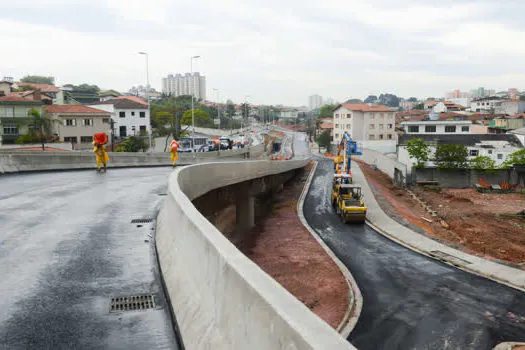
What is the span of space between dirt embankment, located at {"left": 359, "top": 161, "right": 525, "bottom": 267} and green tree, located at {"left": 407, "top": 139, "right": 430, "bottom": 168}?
6.14m

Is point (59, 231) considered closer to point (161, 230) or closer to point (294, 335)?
point (161, 230)

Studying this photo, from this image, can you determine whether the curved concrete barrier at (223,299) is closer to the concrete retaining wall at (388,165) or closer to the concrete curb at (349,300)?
the concrete curb at (349,300)

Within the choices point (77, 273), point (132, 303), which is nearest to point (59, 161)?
point (77, 273)

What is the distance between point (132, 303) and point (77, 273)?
175 centimetres

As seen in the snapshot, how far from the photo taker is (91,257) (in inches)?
360

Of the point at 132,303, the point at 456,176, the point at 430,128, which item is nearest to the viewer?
the point at 132,303

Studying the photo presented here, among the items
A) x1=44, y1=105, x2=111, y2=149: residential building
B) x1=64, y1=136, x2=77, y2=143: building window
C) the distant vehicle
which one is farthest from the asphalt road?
x1=64, y1=136, x2=77, y2=143: building window

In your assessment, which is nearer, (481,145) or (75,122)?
(75,122)

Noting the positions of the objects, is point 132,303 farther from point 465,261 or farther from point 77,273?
point 465,261

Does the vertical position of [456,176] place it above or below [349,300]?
above

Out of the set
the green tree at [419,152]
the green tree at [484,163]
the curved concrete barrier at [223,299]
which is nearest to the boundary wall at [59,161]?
the curved concrete barrier at [223,299]

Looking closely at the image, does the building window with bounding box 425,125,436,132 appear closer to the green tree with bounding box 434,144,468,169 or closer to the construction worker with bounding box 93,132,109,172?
the green tree with bounding box 434,144,468,169

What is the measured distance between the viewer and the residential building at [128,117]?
8850 centimetres

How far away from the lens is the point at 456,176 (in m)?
65.2
